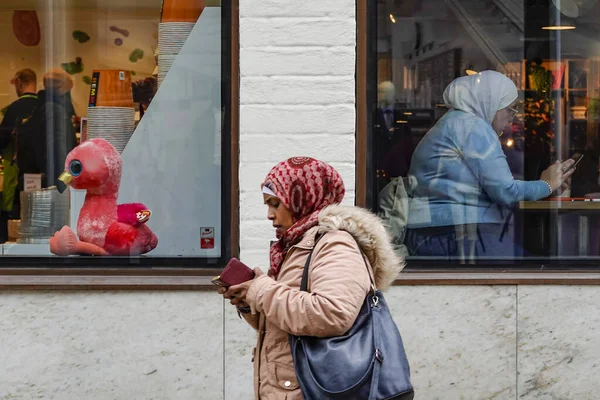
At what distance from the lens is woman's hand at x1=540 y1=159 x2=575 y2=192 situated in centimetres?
646

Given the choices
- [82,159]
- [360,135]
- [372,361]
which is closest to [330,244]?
[372,361]

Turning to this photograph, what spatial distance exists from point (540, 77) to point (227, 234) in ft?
7.19

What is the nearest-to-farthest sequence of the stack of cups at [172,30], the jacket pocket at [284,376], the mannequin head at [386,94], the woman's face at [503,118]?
the jacket pocket at [284,376] → the mannequin head at [386,94] → the stack of cups at [172,30] → the woman's face at [503,118]

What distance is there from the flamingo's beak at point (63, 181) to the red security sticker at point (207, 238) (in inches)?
35.0

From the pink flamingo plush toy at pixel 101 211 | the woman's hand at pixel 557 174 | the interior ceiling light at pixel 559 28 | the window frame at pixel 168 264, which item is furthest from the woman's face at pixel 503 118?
the pink flamingo plush toy at pixel 101 211

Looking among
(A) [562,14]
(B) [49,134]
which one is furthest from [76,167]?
(A) [562,14]

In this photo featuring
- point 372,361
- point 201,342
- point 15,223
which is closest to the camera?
point 372,361

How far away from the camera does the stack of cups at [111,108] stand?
635 centimetres

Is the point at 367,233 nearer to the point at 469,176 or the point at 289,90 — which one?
the point at 289,90

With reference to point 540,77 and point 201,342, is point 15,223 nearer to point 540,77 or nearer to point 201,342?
point 201,342

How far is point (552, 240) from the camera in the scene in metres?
6.42

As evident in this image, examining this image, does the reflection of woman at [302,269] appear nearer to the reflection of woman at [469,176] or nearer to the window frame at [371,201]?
the window frame at [371,201]

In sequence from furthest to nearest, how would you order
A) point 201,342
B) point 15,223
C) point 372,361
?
point 15,223, point 201,342, point 372,361

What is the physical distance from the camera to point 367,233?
3736mm
